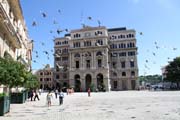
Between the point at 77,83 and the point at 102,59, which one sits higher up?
the point at 102,59

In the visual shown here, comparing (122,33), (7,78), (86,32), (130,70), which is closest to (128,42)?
(122,33)

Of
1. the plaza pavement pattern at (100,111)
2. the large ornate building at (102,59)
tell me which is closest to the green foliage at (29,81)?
the plaza pavement pattern at (100,111)

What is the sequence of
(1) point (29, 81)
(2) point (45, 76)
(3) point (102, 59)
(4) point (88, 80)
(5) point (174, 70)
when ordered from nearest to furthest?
(1) point (29, 81) < (5) point (174, 70) < (3) point (102, 59) < (4) point (88, 80) < (2) point (45, 76)

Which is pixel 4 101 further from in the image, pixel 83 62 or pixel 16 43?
pixel 83 62

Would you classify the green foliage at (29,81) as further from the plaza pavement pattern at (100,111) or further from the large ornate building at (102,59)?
the large ornate building at (102,59)

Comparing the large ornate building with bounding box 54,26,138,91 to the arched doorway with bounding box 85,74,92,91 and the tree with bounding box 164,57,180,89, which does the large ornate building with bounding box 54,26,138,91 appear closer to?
the arched doorway with bounding box 85,74,92,91

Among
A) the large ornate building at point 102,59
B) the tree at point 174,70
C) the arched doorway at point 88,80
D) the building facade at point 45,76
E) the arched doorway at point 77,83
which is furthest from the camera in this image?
the building facade at point 45,76

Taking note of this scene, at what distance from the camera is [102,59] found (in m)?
89.9

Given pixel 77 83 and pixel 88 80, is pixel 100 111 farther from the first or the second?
pixel 77 83

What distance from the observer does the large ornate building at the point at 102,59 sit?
89.4 metres

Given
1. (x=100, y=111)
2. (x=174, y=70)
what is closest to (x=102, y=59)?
(x=174, y=70)

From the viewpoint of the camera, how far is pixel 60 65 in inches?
4050

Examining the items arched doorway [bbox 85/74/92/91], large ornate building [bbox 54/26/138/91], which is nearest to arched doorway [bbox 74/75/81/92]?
large ornate building [bbox 54/26/138/91]

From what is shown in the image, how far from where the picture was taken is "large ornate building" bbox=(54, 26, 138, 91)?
89438 millimetres
